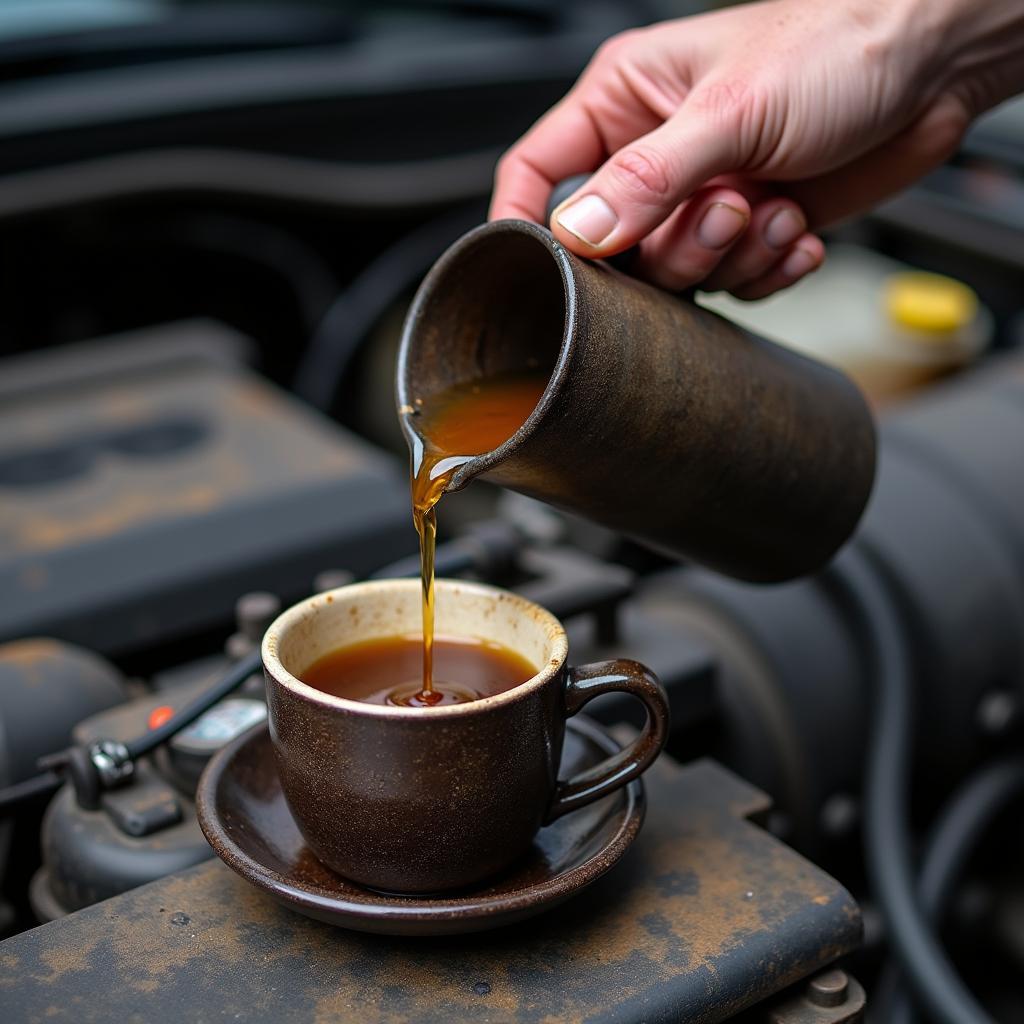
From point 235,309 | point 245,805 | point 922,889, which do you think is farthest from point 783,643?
point 235,309

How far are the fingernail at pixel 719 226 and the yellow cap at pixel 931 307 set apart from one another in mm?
→ 1883

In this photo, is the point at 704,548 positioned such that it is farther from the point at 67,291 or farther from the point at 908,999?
the point at 67,291

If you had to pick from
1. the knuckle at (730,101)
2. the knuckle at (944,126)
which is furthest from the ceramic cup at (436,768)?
the knuckle at (944,126)

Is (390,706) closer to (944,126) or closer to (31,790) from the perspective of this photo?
(31,790)

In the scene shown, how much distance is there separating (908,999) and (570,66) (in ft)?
6.46

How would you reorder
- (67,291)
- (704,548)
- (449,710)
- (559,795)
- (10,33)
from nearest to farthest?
(449,710)
(559,795)
(704,548)
(67,291)
(10,33)

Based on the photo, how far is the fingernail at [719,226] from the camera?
3.30 ft

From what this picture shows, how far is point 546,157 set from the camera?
114 centimetres

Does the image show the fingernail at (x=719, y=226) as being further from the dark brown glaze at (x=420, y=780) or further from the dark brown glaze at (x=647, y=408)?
the dark brown glaze at (x=420, y=780)

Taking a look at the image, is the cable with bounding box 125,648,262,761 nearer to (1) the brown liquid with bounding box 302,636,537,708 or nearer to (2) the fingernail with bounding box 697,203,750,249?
(1) the brown liquid with bounding box 302,636,537,708

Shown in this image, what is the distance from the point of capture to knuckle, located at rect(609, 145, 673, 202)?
36.4 inches

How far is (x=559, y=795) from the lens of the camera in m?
0.84

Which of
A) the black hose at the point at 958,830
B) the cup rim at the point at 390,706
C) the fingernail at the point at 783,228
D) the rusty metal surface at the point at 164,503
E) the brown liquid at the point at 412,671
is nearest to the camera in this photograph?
the cup rim at the point at 390,706

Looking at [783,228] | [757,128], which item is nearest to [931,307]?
[783,228]
